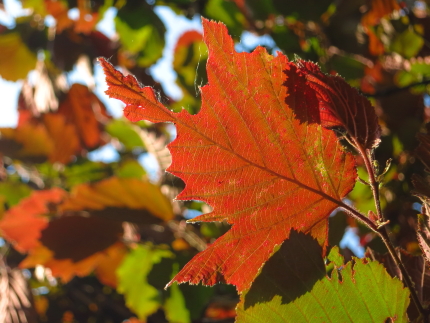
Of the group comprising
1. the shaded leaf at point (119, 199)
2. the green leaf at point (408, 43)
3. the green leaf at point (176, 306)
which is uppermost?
the green leaf at point (408, 43)

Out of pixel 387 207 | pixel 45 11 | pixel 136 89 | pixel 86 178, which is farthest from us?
pixel 86 178

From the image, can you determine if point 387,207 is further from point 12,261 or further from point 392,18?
point 12,261

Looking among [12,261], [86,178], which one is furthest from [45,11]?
[12,261]

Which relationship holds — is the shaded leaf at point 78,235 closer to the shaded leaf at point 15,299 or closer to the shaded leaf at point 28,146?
the shaded leaf at point 15,299

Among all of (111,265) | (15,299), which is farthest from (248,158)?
(15,299)

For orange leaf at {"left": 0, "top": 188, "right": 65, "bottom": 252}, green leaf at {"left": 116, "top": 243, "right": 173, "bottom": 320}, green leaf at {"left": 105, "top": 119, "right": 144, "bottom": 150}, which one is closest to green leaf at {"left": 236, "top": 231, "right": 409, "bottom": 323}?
green leaf at {"left": 116, "top": 243, "right": 173, "bottom": 320}

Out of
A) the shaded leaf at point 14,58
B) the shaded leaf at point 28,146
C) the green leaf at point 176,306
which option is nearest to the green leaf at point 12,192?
the shaded leaf at point 28,146

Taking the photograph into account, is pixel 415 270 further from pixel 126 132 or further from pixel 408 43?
pixel 126 132
